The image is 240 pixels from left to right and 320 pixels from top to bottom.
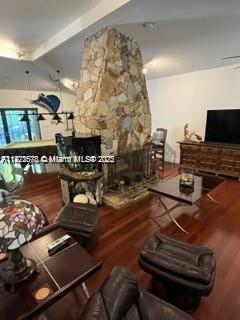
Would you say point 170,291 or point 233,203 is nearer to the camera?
point 170,291

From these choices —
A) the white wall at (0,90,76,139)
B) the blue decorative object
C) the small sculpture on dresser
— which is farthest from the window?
the small sculpture on dresser

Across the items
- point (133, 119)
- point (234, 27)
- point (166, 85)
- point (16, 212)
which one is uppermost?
point (234, 27)

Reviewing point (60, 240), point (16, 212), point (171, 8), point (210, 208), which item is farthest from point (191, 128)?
point (16, 212)

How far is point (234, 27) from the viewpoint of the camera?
336 centimetres

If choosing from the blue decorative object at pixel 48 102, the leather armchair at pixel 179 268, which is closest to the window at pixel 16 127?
the blue decorative object at pixel 48 102

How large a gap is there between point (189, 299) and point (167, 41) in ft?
13.7

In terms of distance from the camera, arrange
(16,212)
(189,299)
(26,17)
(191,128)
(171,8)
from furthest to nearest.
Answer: (191,128)
(26,17)
(171,8)
(189,299)
(16,212)

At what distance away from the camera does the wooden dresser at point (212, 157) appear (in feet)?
15.5

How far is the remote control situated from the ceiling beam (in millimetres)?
2755

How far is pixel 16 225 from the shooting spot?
126 centimetres

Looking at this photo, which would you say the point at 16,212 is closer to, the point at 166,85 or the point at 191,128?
the point at 191,128

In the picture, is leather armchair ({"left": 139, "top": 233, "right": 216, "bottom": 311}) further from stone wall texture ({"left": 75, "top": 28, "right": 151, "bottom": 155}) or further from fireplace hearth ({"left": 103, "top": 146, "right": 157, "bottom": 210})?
stone wall texture ({"left": 75, "top": 28, "right": 151, "bottom": 155})

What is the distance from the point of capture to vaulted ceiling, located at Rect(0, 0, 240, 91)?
2.76 m

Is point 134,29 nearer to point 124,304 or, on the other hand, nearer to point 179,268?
point 179,268
